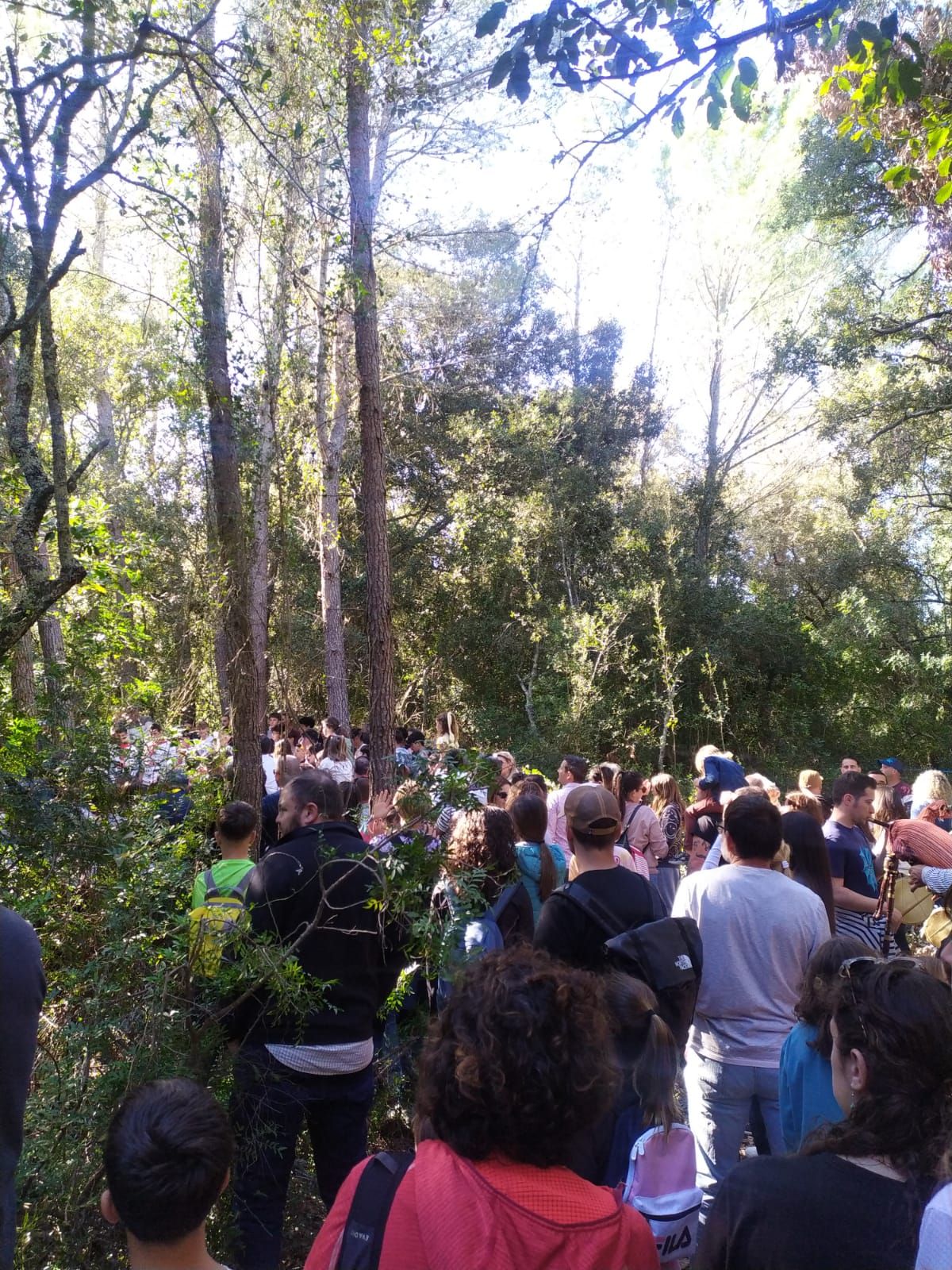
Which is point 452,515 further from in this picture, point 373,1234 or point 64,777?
point 373,1234

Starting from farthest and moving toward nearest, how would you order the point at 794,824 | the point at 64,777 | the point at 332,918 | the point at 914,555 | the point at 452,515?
the point at 914,555 < the point at 452,515 < the point at 794,824 < the point at 64,777 < the point at 332,918

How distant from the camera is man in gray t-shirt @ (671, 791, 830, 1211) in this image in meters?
3.33

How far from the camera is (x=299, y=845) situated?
3209mm

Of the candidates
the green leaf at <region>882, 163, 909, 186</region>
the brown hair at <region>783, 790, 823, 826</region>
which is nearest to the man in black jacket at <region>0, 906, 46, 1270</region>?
the brown hair at <region>783, 790, 823, 826</region>

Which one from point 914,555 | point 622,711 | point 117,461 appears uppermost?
point 117,461

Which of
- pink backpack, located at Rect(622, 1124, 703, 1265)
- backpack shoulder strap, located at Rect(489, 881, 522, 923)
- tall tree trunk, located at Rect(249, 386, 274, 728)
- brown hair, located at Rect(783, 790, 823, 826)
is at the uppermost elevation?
tall tree trunk, located at Rect(249, 386, 274, 728)

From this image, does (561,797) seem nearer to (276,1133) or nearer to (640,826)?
(640,826)

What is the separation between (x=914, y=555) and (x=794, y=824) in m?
21.2

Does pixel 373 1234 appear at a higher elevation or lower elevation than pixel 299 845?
lower

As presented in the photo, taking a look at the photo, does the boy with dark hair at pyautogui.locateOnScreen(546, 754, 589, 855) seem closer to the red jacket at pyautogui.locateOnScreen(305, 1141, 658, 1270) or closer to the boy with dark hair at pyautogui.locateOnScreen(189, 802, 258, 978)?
the boy with dark hair at pyautogui.locateOnScreen(189, 802, 258, 978)

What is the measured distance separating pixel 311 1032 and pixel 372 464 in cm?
838

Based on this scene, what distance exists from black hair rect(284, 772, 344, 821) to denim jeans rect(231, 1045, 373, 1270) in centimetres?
81

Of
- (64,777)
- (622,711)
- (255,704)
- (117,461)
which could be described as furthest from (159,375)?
(117,461)

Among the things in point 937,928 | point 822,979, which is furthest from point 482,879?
point 937,928
